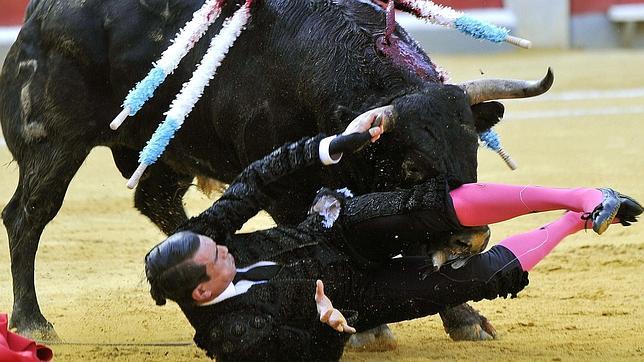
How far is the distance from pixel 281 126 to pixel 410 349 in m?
0.93

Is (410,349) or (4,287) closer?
(410,349)

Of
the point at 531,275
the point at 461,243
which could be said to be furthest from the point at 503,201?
the point at 531,275

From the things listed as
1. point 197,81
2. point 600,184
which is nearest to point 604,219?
point 197,81

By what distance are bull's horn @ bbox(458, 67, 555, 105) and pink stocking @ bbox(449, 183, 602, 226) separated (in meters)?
0.47

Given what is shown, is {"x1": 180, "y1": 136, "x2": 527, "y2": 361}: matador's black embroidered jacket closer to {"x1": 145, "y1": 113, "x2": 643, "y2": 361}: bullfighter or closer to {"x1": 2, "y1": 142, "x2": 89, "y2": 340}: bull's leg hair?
{"x1": 145, "y1": 113, "x2": 643, "y2": 361}: bullfighter

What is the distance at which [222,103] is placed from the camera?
4.75 metres

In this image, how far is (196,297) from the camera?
12.3 ft

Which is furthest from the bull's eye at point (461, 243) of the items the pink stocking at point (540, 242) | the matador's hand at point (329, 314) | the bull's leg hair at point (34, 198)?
the bull's leg hair at point (34, 198)

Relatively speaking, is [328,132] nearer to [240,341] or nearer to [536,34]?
[240,341]

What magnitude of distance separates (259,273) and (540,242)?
2.95 feet

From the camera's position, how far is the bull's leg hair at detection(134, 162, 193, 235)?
5840mm

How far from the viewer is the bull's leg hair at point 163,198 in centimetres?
584

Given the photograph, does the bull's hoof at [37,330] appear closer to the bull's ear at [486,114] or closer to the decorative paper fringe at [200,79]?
the decorative paper fringe at [200,79]

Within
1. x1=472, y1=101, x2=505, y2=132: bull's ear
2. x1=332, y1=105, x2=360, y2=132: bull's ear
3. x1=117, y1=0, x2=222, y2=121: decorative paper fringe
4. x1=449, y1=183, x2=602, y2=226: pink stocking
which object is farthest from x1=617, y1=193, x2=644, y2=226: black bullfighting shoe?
x1=117, y1=0, x2=222, y2=121: decorative paper fringe
